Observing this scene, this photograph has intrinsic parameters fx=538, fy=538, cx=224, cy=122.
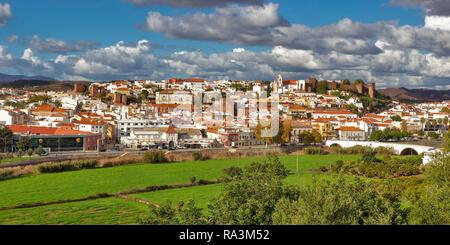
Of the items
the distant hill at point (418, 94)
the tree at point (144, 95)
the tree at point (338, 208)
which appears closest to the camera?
the tree at point (338, 208)

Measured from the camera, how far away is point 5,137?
93.4 feet

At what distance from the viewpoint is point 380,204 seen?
798 centimetres

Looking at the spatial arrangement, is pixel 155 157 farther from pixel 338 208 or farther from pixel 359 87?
pixel 359 87

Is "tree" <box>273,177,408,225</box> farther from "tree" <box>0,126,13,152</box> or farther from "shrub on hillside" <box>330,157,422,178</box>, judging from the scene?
"tree" <box>0,126,13,152</box>

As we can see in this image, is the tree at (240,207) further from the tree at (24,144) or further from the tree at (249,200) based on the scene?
the tree at (24,144)

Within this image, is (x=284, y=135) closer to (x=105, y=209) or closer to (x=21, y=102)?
(x=105, y=209)

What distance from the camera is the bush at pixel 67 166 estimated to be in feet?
74.3

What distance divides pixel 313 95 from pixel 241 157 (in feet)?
140

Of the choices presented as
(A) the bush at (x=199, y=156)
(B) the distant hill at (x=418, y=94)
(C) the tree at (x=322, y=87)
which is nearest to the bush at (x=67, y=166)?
(A) the bush at (x=199, y=156)

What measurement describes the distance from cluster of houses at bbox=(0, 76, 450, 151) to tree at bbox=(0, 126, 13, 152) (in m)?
0.67

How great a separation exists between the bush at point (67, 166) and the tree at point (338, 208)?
55.4 feet

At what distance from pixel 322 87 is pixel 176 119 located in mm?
40415

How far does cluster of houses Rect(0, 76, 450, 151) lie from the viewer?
1340 inches

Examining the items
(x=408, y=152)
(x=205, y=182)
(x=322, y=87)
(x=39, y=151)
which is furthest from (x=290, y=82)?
(x=205, y=182)
